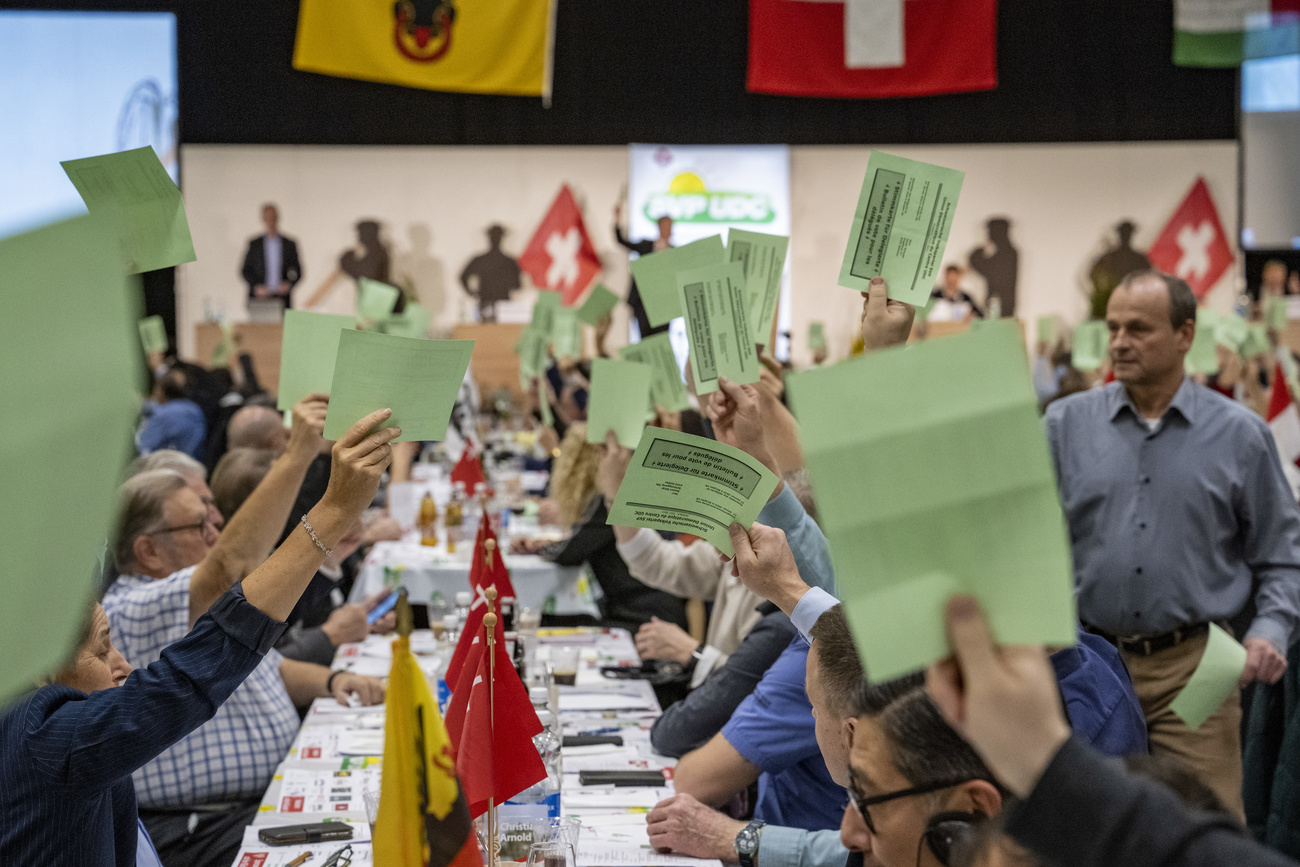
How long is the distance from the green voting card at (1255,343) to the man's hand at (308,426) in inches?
214

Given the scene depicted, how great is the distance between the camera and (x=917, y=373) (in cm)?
78

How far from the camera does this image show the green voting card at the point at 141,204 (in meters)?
1.66

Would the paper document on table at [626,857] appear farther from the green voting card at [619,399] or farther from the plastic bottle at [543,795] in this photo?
the green voting card at [619,399]

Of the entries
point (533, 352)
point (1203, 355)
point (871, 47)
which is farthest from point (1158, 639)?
point (871, 47)

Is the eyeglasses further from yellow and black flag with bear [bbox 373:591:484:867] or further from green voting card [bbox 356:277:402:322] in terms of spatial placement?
green voting card [bbox 356:277:402:322]

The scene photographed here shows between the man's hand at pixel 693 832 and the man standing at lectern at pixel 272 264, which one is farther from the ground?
the man standing at lectern at pixel 272 264

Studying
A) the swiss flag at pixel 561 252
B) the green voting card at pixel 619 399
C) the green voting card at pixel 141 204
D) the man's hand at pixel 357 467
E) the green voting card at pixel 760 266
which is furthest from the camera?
the swiss flag at pixel 561 252

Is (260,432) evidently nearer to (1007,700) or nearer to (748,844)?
(748,844)

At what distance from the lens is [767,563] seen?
1560 mm

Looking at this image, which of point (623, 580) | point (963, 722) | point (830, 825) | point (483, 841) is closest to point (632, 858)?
point (483, 841)

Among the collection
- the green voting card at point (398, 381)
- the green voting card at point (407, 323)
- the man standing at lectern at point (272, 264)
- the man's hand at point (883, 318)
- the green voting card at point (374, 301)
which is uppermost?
the man standing at lectern at point (272, 264)

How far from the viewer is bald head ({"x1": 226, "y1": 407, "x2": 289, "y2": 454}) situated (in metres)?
4.55

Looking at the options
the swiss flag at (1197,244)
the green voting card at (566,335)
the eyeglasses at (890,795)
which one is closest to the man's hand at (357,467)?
the eyeglasses at (890,795)

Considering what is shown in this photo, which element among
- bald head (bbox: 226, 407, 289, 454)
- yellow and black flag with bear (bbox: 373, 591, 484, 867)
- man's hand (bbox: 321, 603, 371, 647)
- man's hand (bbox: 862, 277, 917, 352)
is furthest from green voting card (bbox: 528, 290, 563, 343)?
yellow and black flag with bear (bbox: 373, 591, 484, 867)
